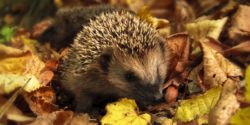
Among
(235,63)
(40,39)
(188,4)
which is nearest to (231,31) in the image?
(235,63)

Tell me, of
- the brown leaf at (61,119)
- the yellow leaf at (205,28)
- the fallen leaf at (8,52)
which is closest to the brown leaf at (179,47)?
the yellow leaf at (205,28)

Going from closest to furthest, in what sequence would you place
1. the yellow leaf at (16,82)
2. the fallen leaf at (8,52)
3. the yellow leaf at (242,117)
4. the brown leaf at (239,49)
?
the yellow leaf at (242,117) → the yellow leaf at (16,82) → the brown leaf at (239,49) → the fallen leaf at (8,52)

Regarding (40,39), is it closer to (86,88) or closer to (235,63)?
(86,88)

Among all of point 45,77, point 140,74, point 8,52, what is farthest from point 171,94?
point 8,52

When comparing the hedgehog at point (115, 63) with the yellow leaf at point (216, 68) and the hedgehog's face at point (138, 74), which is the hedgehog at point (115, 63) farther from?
the yellow leaf at point (216, 68)

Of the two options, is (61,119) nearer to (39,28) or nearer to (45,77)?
(45,77)

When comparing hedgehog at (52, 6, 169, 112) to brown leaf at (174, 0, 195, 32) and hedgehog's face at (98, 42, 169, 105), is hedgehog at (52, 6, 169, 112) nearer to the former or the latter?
hedgehog's face at (98, 42, 169, 105)
